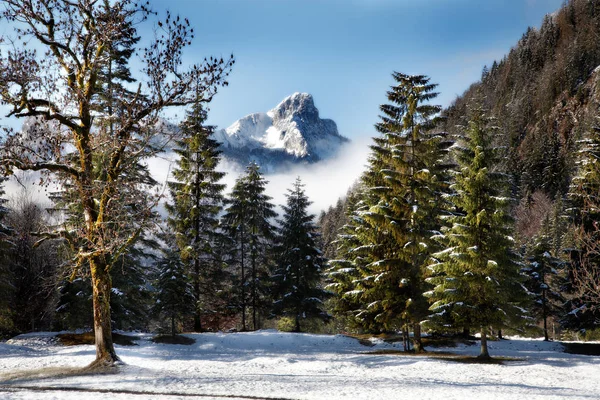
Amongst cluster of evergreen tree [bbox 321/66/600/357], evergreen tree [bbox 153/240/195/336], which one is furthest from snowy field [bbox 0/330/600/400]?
cluster of evergreen tree [bbox 321/66/600/357]

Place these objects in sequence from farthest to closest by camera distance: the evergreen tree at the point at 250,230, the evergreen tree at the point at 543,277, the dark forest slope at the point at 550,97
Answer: the dark forest slope at the point at 550,97 → the evergreen tree at the point at 543,277 → the evergreen tree at the point at 250,230

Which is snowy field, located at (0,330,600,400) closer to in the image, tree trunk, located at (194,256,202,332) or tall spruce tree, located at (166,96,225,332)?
tree trunk, located at (194,256,202,332)

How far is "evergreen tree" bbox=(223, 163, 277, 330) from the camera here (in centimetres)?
3180

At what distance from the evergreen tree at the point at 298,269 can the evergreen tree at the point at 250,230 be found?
1244 mm

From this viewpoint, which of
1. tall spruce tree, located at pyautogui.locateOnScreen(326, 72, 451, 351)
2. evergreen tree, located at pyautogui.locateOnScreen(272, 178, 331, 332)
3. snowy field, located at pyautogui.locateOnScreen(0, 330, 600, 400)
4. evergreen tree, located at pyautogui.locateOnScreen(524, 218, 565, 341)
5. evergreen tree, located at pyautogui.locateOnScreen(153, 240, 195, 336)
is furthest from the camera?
evergreen tree, located at pyautogui.locateOnScreen(524, 218, 565, 341)

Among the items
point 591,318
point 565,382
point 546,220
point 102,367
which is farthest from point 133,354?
point 546,220

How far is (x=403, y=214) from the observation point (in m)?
23.1

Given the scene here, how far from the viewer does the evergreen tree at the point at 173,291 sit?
25.0 meters

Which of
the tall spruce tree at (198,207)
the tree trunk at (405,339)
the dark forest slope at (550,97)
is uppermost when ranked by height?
the dark forest slope at (550,97)

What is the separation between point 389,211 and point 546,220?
7188 cm

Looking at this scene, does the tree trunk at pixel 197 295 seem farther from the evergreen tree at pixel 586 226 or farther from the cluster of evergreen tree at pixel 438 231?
the evergreen tree at pixel 586 226

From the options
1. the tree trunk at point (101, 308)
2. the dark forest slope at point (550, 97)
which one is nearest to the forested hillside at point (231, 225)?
the tree trunk at point (101, 308)

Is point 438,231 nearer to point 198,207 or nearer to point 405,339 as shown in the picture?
point 405,339

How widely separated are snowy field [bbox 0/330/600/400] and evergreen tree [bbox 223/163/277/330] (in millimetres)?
5811
